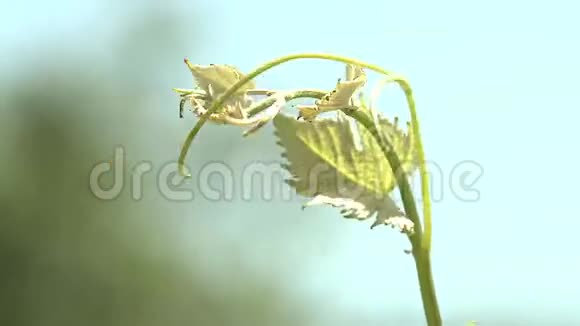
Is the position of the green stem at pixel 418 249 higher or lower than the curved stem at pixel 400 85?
lower

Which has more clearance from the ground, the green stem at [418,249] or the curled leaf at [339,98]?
the curled leaf at [339,98]

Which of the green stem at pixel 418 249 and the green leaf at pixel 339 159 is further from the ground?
the green leaf at pixel 339 159

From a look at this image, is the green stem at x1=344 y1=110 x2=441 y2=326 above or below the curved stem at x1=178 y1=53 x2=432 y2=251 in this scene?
below

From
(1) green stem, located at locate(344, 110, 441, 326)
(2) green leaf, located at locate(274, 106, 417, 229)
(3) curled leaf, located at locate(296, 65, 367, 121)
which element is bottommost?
(1) green stem, located at locate(344, 110, 441, 326)

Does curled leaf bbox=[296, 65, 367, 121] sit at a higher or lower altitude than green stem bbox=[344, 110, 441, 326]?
higher

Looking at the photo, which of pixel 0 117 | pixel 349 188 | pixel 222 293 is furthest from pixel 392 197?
pixel 0 117

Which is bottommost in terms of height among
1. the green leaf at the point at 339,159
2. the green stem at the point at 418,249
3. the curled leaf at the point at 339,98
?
the green stem at the point at 418,249
